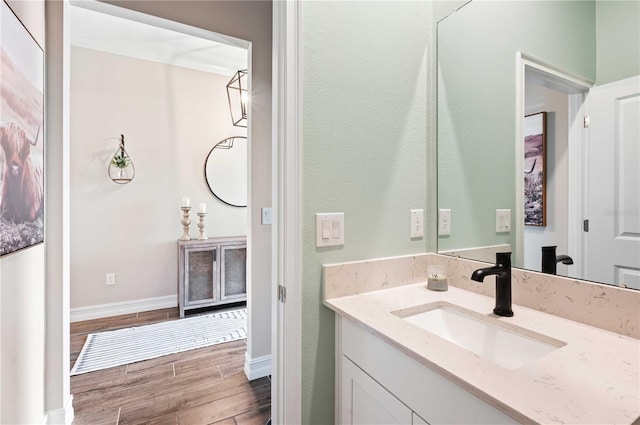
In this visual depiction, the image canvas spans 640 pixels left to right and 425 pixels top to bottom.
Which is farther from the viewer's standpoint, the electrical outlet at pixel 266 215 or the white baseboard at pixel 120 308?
the white baseboard at pixel 120 308

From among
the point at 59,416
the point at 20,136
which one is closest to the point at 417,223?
the point at 20,136

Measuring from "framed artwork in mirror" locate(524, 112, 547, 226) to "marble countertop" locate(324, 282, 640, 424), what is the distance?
0.33m

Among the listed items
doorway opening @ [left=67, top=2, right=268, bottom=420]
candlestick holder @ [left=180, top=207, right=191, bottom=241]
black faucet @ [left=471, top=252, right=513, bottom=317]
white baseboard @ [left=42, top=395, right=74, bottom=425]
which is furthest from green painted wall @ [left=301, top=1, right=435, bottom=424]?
candlestick holder @ [left=180, top=207, right=191, bottom=241]

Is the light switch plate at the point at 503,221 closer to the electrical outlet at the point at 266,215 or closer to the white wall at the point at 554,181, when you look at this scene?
the white wall at the point at 554,181

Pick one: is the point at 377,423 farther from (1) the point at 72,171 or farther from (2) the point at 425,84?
(1) the point at 72,171

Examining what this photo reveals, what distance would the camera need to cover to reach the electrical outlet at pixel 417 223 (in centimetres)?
128

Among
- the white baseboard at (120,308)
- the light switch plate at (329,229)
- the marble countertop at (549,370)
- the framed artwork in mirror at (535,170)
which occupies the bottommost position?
the white baseboard at (120,308)

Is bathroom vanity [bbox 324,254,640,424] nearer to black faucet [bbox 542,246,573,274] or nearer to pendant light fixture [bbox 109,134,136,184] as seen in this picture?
black faucet [bbox 542,246,573,274]

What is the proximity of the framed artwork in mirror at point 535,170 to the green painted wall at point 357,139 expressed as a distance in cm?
37

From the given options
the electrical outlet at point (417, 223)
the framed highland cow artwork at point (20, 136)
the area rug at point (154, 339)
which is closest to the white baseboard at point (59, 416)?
the area rug at point (154, 339)

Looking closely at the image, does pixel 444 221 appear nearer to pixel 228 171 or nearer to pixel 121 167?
pixel 228 171

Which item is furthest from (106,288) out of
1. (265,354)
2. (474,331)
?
(474,331)

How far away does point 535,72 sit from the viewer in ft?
3.47

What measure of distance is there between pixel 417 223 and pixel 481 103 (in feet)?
1.86
